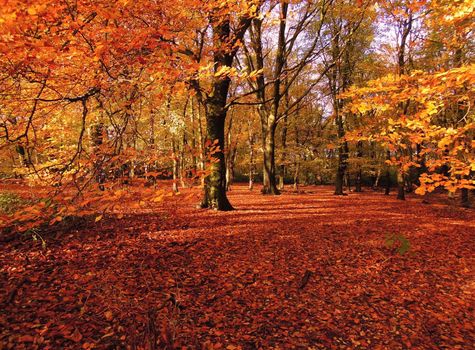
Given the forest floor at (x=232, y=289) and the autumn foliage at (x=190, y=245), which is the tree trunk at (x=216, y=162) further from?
the forest floor at (x=232, y=289)

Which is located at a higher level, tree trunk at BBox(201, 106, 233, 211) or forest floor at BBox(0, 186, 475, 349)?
tree trunk at BBox(201, 106, 233, 211)

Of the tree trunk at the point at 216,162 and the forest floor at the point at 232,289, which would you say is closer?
the forest floor at the point at 232,289

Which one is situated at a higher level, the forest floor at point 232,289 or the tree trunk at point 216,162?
the tree trunk at point 216,162

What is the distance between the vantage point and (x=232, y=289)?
197 inches

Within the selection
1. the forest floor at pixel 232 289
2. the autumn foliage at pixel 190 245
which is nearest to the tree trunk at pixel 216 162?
the autumn foliage at pixel 190 245

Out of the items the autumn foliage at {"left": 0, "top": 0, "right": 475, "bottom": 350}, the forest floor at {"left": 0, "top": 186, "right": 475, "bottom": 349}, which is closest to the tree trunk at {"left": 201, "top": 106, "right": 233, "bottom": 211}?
the autumn foliage at {"left": 0, "top": 0, "right": 475, "bottom": 350}

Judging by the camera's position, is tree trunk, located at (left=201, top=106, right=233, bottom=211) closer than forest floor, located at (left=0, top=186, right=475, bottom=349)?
No

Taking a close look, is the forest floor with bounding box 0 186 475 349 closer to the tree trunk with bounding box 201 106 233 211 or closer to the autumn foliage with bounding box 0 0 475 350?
the autumn foliage with bounding box 0 0 475 350

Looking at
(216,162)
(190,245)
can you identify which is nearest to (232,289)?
(190,245)

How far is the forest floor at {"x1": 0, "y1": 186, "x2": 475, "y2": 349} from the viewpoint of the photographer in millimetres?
3775

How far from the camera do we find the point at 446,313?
4605 mm

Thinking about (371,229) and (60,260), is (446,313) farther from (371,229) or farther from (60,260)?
(60,260)

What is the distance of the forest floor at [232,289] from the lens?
378cm

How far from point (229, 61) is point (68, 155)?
6789 millimetres
